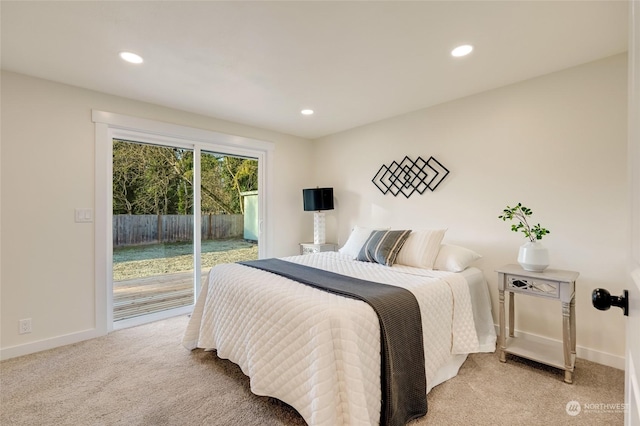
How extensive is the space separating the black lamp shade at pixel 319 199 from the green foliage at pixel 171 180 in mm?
830

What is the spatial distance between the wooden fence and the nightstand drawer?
316cm

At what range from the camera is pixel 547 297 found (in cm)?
203

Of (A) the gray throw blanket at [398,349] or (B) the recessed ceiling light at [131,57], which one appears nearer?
(A) the gray throw blanket at [398,349]

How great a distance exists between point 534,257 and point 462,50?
161 cm

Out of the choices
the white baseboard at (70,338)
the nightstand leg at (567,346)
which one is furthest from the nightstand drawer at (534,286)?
the white baseboard at (70,338)

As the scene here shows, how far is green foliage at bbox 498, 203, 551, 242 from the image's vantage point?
2.20 metres

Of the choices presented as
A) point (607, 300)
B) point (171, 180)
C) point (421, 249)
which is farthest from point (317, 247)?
point (607, 300)

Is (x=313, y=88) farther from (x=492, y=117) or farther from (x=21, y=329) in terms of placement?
(x=21, y=329)

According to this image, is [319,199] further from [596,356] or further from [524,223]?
[596,356]

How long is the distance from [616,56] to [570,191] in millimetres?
1021

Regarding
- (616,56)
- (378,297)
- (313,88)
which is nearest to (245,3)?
→ (313,88)

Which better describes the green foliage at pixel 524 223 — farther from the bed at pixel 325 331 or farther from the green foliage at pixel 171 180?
the green foliage at pixel 171 180

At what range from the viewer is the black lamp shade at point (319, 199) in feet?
13.1

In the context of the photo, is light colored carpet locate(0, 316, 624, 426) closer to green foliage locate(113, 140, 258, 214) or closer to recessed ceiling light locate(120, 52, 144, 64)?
green foliage locate(113, 140, 258, 214)
